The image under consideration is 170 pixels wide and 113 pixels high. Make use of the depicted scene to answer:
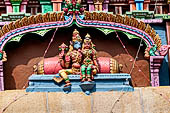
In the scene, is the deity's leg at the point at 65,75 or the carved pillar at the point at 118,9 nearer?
the deity's leg at the point at 65,75

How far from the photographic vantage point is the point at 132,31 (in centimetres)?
1009

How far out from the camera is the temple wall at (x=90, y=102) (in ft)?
29.3

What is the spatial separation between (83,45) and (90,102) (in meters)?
1.32

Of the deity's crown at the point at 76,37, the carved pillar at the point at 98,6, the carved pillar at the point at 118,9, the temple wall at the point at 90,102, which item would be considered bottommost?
the temple wall at the point at 90,102

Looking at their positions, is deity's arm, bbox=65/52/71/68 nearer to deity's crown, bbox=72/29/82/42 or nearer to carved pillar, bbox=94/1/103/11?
deity's crown, bbox=72/29/82/42

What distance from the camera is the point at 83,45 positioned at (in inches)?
381

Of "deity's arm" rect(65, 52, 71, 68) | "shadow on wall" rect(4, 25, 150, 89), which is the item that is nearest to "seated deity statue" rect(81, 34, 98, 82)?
"deity's arm" rect(65, 52, 71, 68)

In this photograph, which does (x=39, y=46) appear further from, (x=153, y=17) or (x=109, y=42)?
(x=153, y=17)

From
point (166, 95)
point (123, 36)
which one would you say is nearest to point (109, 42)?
point (123, 36)

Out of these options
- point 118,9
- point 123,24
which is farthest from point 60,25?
point 118,9

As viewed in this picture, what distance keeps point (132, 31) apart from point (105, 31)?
61 centimetres

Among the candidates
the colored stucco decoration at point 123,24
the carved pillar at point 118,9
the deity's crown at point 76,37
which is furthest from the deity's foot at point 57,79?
the carved pillar at point 118,9

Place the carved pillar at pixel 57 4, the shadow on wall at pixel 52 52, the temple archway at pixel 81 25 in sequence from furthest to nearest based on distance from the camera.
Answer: the carved pillar at pixel 57 4
the shadow on wall at pixel 52 52
the temple archway at pixel 81 25

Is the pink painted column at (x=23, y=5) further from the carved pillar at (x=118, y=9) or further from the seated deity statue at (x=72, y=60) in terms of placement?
the carved pillar at (x=118, y=9)
